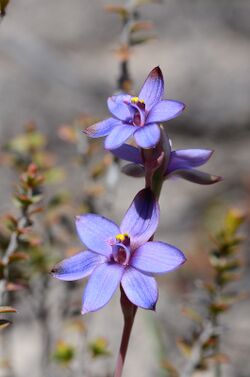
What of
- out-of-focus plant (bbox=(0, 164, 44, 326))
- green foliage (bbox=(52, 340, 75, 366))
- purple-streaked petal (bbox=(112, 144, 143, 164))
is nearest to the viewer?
purple-streaked petal (bbox=(112, 144, 143, 164))

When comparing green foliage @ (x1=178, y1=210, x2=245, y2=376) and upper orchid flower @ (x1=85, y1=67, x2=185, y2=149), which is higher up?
upper orchid flower @ (x1=85, y1=67, x2=185, y2=149)

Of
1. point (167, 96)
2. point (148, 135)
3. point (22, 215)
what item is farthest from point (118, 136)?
point (167, 96)

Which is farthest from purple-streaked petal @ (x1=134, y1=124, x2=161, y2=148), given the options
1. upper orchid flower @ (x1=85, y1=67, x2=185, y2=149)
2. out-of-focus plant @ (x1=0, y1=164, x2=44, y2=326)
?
out-of-focus plant @ (x1=0, y1=164, x2=44, y2=326)

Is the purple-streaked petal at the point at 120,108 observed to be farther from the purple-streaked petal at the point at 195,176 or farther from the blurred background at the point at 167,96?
the blurred background at the point at 167,96

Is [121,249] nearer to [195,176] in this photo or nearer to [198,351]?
[195,176]

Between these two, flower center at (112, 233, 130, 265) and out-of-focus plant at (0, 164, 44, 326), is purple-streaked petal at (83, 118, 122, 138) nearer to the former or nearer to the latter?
flower center at (112, 233, 130, 265)

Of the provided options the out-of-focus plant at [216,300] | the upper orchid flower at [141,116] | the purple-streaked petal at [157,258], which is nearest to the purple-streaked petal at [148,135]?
the upper orchid flower at [141,116]

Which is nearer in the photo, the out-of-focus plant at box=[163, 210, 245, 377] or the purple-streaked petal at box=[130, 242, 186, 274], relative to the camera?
the purple-streaked petal at box=[130, 242, 186, 274]

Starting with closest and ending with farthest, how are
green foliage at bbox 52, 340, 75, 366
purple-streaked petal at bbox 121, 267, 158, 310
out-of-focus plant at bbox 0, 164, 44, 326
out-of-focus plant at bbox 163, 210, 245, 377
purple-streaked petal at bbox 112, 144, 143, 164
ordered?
purple-streaked petal at bbox 121, 267, 158, 310
purple-streaked petal at bbox 112, 144, 143, 164
out-of-focus plant at bbox 0, 164, 44, 326
out-of-focus plant at bbox 163, 210, 245, 377
green foliage at bbox 52, 340, 75, 366
